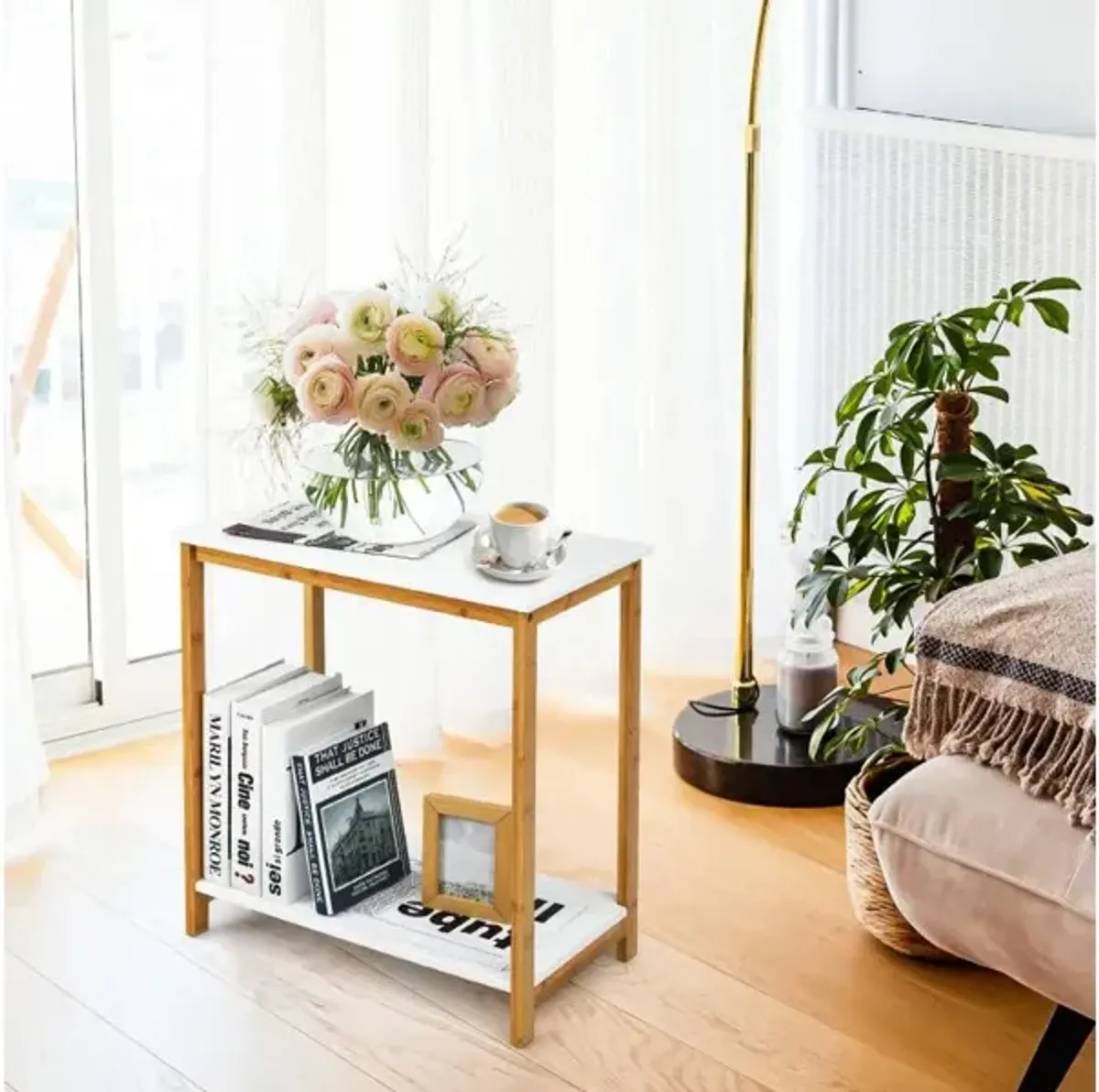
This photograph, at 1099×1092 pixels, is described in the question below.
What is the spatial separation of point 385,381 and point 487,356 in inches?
4.9

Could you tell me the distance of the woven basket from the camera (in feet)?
7.68

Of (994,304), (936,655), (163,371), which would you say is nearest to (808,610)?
(994,304)

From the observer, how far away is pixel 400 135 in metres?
2.81

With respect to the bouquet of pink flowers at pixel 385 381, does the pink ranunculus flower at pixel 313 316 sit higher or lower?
higher

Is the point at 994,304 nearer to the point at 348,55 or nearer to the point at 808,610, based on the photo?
the point at 808,610

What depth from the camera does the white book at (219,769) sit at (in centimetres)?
234

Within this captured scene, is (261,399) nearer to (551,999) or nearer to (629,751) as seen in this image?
(629,751)

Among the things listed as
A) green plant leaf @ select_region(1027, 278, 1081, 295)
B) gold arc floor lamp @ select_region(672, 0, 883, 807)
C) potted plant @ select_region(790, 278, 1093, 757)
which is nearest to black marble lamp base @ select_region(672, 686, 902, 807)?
gold arc floor lamp @ select_region(672, 0, 883, 807)

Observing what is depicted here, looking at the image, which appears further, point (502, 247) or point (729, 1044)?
point (502, 247)

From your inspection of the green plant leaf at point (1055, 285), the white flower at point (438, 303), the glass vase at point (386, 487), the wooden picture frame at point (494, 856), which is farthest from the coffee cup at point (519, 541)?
the green plant leaf at point (1055, 285)

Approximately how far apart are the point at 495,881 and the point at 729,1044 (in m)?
0.33

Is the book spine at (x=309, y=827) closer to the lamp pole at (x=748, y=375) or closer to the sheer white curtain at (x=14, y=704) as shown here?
the sheer white curtain at (x=14, y=704)

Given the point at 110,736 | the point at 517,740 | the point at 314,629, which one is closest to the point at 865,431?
the point at 517,740

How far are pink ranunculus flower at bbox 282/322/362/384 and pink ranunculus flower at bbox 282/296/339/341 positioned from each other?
0.04 meters
